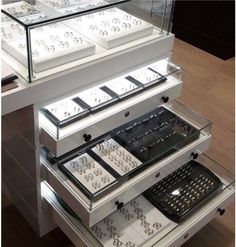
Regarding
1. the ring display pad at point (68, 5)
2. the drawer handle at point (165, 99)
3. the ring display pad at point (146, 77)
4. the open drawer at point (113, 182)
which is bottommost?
the open drawer at point (113, 182)

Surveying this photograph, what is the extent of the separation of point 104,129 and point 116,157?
0.11 meters

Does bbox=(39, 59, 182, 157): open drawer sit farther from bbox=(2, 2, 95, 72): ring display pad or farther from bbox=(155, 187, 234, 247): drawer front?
bbox=(155, 187, 234, 247): drawer front

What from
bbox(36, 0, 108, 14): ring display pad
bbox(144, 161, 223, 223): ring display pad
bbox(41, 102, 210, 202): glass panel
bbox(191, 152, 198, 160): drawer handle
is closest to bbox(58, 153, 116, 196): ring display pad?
bbox(41, 102, 210, 202): glass panel

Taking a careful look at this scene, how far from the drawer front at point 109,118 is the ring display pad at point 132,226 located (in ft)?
0.99

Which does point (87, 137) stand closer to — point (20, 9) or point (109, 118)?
point (109, 118)

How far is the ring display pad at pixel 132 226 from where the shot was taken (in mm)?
1293

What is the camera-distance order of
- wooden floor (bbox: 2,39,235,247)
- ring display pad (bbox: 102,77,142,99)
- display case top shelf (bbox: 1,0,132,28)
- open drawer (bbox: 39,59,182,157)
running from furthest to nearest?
wooden floor (bbox: 2,39,235,247), ring display pad (bbox: 102,77,142,99), open drawer (bbox: 39,59,182,157), display case top shelf (bbox: 1,0,132,28)

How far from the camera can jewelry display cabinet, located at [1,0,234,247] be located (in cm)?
119

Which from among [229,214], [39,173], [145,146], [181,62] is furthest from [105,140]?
[181,62]

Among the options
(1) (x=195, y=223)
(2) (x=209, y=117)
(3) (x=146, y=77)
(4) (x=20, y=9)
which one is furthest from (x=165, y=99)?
(2) (x=209, y=117)

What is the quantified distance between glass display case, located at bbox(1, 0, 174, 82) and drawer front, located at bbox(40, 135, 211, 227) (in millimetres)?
348

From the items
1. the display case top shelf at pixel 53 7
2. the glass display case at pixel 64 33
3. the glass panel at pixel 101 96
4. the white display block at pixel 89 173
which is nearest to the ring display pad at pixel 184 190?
the white display block at pixel 89 173

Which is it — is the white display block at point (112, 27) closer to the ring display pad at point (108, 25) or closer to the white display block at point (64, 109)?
the ring display pad at point (108, 25)

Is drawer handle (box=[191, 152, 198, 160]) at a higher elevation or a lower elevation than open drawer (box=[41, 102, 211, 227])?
lower
